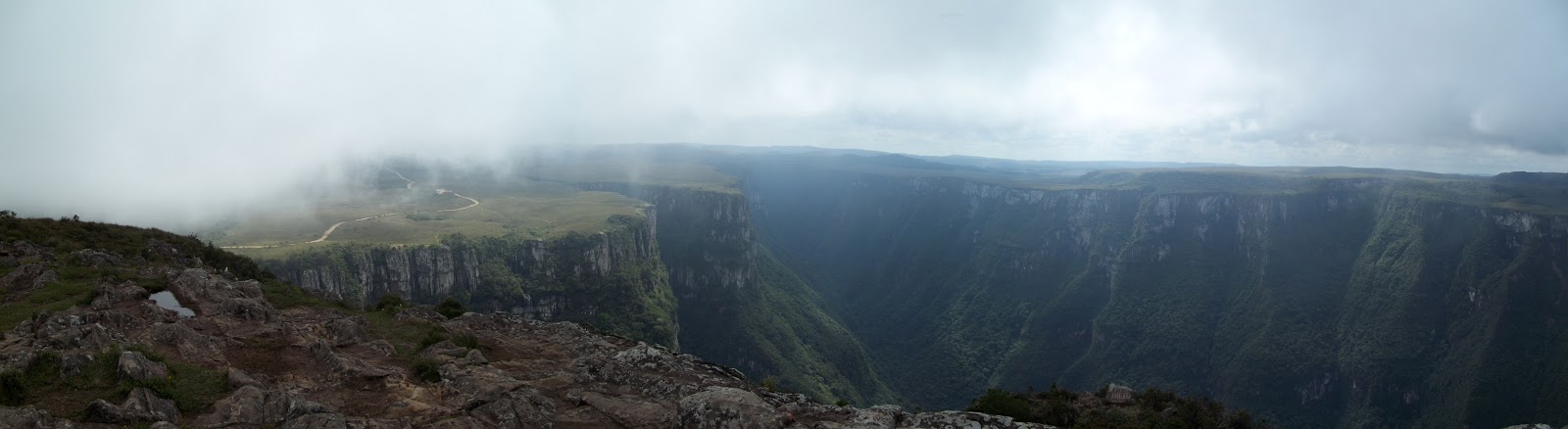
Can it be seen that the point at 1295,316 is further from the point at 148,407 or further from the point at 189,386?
the point at 148,407

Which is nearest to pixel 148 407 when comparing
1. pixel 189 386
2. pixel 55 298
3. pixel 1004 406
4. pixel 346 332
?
pixel 189 386

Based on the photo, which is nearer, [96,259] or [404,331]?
[404,331]

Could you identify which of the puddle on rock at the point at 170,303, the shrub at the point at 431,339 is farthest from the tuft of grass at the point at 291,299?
the shrub at the point at 431,339

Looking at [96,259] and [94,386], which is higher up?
[96,259]

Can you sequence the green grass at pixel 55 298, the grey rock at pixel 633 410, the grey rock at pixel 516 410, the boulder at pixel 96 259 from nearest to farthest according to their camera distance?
1. the grey rock at pixel 516 410
2. the grey rock at pixel 633 410
3. the green grass at pixel 55 298
4. the boulder at pixel 96 259

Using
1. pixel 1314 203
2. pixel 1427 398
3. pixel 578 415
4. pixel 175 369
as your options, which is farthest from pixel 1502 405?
pixel 175 369

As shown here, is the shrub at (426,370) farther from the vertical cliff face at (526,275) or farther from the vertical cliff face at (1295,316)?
the vertical cliff face at (1295,316)
